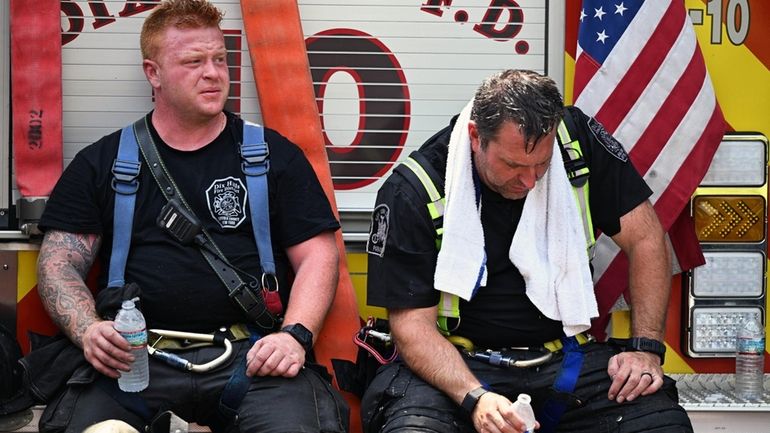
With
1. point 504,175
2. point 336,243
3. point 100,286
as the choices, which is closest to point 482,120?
point 504,175

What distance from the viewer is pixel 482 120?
438cm

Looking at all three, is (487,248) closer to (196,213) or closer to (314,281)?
(314,281)

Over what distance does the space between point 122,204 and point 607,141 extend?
1.67 metres

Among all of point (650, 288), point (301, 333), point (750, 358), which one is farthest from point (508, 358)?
point (750, 358)

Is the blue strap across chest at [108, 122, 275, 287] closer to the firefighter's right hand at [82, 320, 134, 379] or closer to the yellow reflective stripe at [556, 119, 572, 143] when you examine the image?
the firefighter's right hand at [82, 320, 134, 379]

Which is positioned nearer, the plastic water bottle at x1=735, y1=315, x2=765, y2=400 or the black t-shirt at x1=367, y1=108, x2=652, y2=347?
the black t-shirt at x1=367, y1=108, x2=652, y2=347

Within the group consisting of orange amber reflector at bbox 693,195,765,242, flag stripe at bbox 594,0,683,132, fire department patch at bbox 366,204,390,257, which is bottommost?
orange amber reflector at bbox 693,195,765,242

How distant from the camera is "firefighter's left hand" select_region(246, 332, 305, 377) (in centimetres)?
452

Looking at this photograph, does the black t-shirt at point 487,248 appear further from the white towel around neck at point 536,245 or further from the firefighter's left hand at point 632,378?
the firefighter's left hand at point 632,378

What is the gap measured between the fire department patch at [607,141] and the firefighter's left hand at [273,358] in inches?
48.9

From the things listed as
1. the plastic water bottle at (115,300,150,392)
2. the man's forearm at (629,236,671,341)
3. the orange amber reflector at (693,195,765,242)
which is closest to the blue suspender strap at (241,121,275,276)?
the plastic water bottle at (115,300,150,392)

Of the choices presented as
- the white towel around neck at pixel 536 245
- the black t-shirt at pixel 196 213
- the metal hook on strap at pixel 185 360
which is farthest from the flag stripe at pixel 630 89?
the metal hook on strap at pixel 185 360

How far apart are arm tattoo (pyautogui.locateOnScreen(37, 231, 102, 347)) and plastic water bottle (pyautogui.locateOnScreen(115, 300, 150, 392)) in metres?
0.19

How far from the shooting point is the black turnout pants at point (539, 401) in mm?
4359
